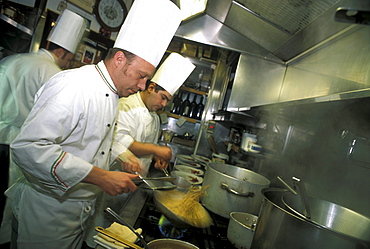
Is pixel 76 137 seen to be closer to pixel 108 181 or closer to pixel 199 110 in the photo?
pixel 108 181

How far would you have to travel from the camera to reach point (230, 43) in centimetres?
250

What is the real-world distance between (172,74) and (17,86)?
62.9 inches

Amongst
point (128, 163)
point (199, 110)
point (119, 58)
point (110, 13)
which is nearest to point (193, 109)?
point (199, 110)

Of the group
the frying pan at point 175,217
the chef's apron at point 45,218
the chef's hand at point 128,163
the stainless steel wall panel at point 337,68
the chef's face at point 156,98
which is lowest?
the chef's apron at point 45,218

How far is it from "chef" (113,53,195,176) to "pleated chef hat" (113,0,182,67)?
0.93 m

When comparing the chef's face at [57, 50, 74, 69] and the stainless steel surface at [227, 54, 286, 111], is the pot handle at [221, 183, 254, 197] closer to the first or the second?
the stainless steel surface at [227, 54, 286, 111]

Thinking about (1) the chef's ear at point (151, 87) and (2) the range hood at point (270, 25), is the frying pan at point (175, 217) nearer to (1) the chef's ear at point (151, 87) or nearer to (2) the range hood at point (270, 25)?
(2) the range hood at point (270, 25)

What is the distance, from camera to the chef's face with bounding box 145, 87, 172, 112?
256cm

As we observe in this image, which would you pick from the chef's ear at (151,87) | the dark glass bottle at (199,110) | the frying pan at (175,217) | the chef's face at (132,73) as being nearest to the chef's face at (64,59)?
the chef's ear at (151,87)

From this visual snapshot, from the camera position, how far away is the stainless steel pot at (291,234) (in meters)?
0.58

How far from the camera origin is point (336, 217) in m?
0.87

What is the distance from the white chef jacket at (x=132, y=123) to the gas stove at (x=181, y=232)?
3.08 feet

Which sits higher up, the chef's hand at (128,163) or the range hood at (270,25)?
the range hood at (270,25)

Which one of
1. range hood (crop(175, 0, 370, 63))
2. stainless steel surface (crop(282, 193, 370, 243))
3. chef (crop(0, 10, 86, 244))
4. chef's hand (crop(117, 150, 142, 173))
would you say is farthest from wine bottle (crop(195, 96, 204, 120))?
stainless steel surface (crop(282, 193, 370, 243))
